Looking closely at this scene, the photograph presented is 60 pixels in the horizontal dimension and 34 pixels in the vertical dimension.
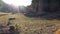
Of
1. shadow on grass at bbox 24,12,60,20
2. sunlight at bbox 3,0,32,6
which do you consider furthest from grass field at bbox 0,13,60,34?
sunlight at bbox 3,0,32,6

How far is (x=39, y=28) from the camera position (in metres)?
2.37

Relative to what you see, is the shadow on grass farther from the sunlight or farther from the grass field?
the sunlight

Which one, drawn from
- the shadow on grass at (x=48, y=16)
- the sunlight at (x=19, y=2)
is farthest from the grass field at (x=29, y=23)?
the sunlight at (x=19, y=2)

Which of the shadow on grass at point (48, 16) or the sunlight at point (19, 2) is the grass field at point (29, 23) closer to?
the shadow on grass at point (48, 16)

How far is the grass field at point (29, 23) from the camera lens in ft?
7.71

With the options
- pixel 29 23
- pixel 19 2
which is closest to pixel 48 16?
pixel 29 23

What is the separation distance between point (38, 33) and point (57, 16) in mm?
468

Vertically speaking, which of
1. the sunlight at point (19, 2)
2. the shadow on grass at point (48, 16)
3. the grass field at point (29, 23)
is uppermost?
the sunlight at point (19, 2)

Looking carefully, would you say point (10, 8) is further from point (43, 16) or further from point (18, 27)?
point (43, 16)

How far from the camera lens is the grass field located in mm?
2350

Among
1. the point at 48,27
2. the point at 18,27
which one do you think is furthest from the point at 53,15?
the point at 18,27

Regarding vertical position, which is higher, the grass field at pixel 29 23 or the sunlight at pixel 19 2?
the sunlight at pixel 19 2

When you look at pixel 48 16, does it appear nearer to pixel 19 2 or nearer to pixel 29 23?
pixel 29 23

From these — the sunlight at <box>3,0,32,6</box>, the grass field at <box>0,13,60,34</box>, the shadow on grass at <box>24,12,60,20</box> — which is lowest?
the grass field at <box>0,13,60,34</box>
